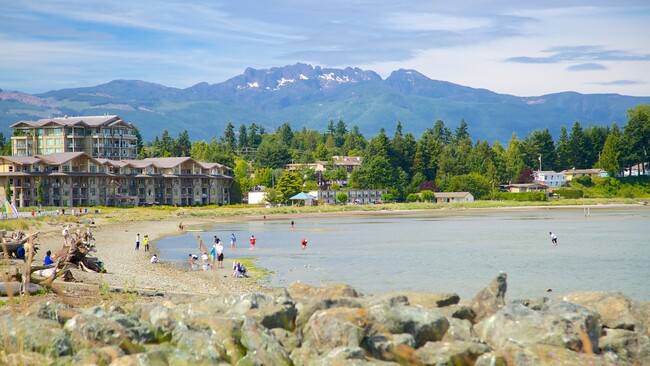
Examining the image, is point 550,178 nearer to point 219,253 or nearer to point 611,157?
point 611,157

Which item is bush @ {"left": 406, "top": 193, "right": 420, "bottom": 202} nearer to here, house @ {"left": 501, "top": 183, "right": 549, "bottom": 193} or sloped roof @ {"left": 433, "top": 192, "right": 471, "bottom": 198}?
sloped roof @ {"left": 433, "top": 192, "right": 471, "bottom": 198}

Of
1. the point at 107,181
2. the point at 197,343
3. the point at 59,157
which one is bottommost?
the point at 197,343

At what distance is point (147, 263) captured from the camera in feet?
124

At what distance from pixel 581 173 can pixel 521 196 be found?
31001mm

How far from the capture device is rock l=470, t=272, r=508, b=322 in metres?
13.1

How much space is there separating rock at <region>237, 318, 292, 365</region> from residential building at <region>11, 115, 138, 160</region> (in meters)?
129

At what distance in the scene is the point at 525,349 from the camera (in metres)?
10.2

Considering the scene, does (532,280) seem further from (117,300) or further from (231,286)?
(117,300)

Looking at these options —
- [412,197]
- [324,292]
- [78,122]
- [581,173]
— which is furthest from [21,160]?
[581,173]

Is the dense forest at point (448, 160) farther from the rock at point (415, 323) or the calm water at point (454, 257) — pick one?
the rock at point (415, 323)

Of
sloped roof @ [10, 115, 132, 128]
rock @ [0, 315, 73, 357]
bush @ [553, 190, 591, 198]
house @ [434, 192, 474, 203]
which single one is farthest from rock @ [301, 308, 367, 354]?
sloped roof @ [10, 115, 132, 128]

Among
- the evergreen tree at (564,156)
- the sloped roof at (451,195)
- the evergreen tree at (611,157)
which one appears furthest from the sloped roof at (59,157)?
the evergreen tree at (564,156)

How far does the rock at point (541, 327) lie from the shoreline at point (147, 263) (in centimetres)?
429

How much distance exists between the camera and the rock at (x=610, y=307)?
1257cm
